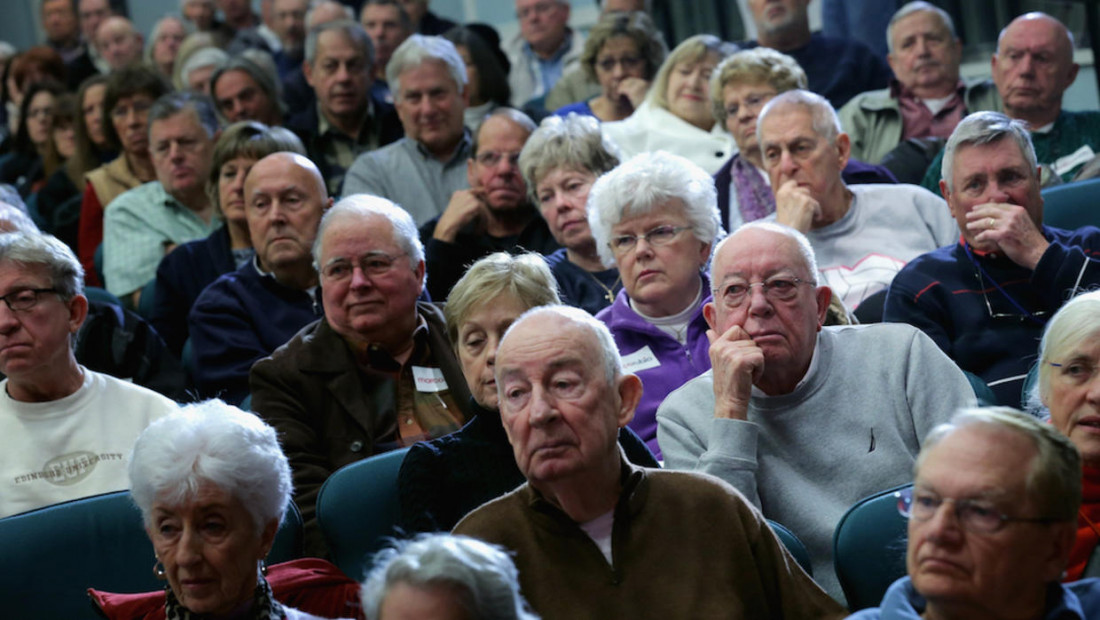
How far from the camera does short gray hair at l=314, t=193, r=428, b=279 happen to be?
303cm

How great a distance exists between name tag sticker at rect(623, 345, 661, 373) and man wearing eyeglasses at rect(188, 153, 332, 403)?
3.15 feet

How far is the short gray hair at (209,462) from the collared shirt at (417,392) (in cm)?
82

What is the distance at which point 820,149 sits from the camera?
11.5 ft

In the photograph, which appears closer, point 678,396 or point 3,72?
point 678,396

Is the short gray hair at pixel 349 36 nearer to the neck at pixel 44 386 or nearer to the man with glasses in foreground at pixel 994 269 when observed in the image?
the neck at pixel 44 386

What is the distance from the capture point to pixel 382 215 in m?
3.04

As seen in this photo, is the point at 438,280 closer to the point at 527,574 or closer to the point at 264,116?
the point at 264,116

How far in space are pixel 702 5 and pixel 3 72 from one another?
404 centimetres

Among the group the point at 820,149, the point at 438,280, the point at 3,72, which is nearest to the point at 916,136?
the point at 820,149

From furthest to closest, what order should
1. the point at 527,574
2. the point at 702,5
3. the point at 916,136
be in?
1. the point at 702,5
2. the point at 916,136
3. the point at 527,574

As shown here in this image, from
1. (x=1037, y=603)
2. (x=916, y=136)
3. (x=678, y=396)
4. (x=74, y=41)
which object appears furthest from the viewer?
(x=74, y=41)

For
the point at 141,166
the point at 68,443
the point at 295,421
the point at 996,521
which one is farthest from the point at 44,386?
the point at 141,166

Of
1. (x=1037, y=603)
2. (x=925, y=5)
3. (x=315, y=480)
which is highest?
(x=925, y=5)

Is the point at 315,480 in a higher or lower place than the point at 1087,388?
lower
